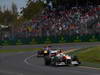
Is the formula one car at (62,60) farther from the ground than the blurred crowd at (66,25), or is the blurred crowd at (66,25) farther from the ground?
the blurred crowd at (66,25)

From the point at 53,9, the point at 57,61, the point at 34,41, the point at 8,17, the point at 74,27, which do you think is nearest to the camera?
the point at 53,9

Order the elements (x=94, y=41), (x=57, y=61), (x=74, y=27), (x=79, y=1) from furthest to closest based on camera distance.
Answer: (x=94, y=41) < (x=74, y=27) < (x=57, y=61) < (x=79, y=1)

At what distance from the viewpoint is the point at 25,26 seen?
57.7 meters

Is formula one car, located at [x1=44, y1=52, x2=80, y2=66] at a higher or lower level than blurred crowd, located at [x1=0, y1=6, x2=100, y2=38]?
lower

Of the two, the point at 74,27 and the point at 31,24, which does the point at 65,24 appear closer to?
the point at 74,27

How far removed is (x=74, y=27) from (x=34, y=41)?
9.95 m

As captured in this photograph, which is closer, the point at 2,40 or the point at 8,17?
the point at 2,40

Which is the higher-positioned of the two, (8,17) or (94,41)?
(8,17)

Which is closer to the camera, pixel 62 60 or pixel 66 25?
pixel 62 60

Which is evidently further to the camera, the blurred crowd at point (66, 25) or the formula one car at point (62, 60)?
the blurred crowd at point (66, 25)

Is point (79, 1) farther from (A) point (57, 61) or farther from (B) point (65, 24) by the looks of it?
(B) point (65, 24)

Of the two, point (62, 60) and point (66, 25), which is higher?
point (66, 25)

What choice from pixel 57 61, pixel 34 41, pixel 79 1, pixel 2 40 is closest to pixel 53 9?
pixel 79 1

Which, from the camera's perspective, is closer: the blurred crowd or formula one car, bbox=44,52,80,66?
formula one car, bbox=44,52,80,66
